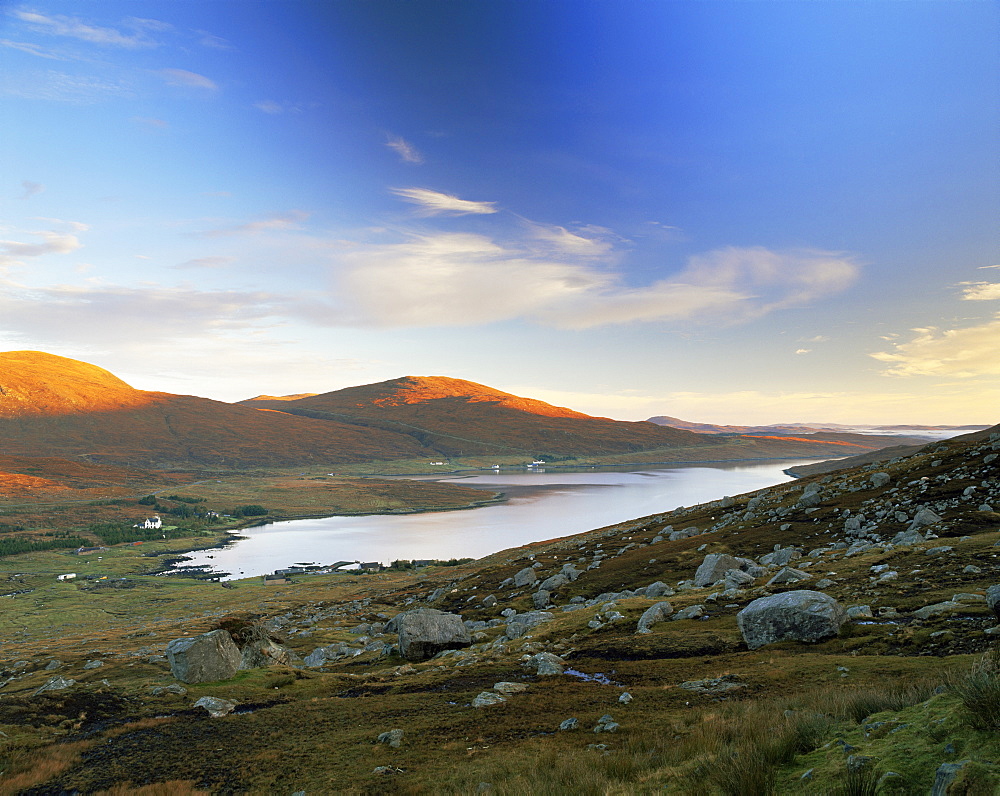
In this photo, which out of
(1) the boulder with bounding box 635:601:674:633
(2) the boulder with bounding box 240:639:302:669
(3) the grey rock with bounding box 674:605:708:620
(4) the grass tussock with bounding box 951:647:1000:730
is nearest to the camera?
(4) the grass tussock with bounding box 951:647:1000:730

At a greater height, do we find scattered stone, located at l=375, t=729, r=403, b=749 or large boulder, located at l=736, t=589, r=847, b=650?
large boulder, located at l=736, t=589, r=847, b=650

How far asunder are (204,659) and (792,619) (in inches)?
1103

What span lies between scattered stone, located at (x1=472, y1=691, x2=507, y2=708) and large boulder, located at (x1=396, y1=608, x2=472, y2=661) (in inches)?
573

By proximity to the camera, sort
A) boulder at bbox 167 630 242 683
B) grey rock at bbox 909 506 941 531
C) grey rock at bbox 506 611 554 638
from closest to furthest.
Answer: boulder at bbox 167 630 242 683, grey rock at bbox 909 506 941 531, grey rock at bbox 506 611 554 638

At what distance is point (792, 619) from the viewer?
19297mm

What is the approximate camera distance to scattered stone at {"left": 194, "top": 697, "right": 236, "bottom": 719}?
21.7 m

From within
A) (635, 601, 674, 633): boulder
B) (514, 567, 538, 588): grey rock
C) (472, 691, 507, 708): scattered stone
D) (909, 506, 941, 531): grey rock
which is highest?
(909, 506, 941, 531): grey rock

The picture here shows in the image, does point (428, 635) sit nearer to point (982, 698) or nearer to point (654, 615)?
point (654, 615)

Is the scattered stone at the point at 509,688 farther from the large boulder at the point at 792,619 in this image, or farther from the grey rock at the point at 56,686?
the grey rock at the point at 56,686

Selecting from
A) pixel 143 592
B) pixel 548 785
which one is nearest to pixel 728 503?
pixel 548 785

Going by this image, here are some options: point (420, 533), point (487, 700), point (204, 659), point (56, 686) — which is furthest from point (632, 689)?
point (420, 533)

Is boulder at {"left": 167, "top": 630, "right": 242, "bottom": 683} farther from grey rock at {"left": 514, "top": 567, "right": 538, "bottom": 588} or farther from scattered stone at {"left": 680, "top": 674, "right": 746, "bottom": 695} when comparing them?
grey rock at {"left": 514, "top": 567, "right": 538, "bottom": 588}

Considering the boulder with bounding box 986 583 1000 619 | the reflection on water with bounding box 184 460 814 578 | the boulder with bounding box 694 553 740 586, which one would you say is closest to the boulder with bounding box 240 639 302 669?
the boulder with bounding box 694 553 740 586

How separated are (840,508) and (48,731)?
50.3m
